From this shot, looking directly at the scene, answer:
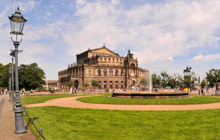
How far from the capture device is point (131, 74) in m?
90.2

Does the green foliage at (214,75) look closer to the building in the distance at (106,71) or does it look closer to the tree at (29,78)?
the building in the distance at (106,71)

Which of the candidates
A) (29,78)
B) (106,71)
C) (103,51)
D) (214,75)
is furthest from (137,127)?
Result: (103,51)

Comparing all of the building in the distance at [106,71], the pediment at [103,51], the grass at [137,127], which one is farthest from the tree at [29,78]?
the grass at [137,127]

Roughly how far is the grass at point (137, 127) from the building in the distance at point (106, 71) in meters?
65.8

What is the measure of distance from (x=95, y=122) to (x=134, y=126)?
2.62 m

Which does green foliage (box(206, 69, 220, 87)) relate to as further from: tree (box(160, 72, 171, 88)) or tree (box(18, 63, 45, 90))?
tree (box(18, 63, 45, 90))

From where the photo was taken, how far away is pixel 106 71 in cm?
8450

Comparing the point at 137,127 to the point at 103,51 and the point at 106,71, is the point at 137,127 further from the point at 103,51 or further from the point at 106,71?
the point at 103,51

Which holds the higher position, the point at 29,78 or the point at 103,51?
the point at 103,51

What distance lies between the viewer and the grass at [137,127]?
788 centimetres

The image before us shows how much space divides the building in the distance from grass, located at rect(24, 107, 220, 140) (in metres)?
65.8

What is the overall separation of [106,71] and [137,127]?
75.5 metres

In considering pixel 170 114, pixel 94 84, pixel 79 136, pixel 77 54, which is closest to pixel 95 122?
pixel 79 136

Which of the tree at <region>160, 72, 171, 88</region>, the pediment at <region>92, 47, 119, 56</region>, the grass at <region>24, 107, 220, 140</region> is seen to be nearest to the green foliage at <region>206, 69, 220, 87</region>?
the tree at <region>160, 72, 171, 88</region>
